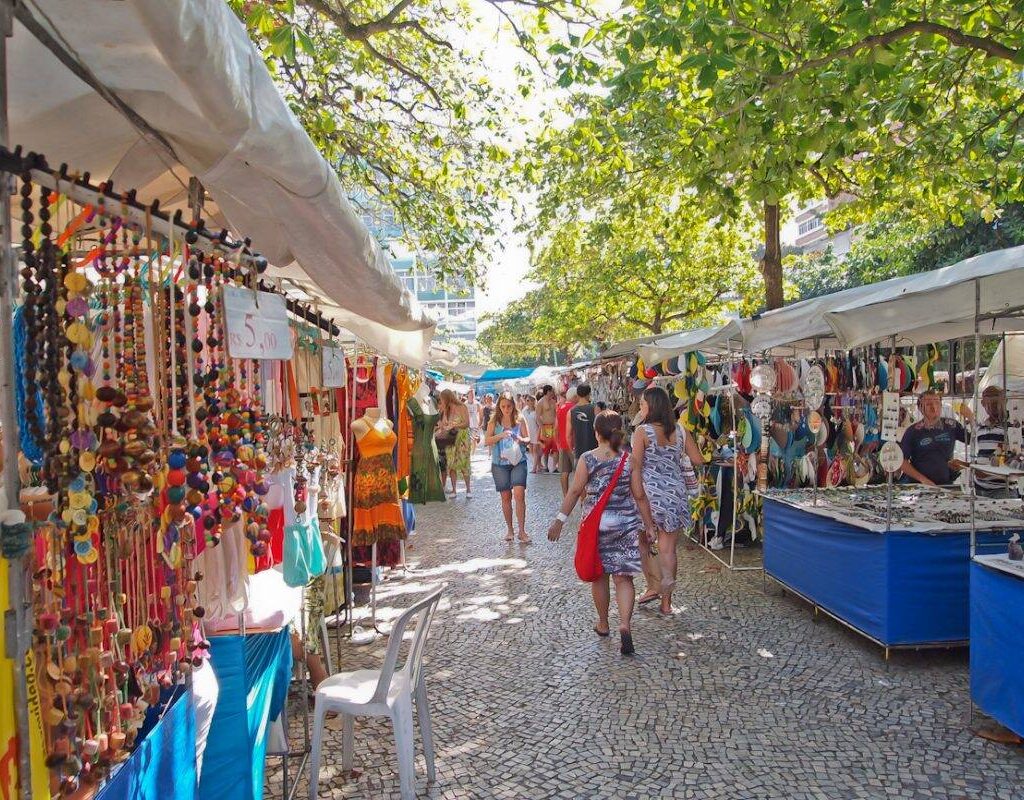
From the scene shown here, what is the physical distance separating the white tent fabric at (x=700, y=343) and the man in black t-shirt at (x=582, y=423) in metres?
1.58

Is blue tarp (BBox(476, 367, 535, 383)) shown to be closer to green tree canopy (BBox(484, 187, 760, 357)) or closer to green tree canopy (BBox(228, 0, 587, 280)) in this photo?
green tree canopy (BBox(484, 187, 760, 357))

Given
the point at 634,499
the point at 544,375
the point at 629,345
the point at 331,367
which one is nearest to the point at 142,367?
the point at 331,367

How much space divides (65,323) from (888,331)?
4.39 metres

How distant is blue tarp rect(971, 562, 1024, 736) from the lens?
11.4ft

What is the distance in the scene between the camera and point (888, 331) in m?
4.51

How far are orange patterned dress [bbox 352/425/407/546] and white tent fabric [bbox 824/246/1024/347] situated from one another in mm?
3103

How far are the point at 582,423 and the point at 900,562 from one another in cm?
564

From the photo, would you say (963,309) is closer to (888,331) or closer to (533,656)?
(888,331)

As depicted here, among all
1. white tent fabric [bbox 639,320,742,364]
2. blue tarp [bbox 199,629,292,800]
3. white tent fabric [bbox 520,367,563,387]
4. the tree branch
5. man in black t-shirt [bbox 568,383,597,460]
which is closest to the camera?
blue tarp [bbox 199,629,292,800]

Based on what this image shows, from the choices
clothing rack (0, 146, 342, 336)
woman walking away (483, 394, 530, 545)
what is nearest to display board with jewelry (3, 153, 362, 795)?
clothing rack (0, 146, 342, 336)

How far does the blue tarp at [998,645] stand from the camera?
11.4ft

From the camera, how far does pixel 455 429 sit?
37.4 ft

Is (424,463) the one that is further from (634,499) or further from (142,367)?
(142,367)

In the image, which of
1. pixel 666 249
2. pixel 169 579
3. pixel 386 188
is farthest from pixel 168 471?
pixel 666 249
